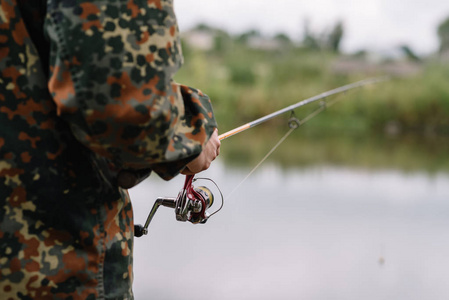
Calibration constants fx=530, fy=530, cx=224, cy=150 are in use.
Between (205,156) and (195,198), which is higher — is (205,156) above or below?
above

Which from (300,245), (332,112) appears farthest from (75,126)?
(332,112)

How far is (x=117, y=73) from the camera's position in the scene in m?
0.56

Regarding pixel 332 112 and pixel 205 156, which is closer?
pixel 205 156

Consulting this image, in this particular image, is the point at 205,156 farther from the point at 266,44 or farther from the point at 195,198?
the point at 266,44

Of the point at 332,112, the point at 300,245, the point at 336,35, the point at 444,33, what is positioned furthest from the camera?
the point at 444,33

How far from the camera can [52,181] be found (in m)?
0.60

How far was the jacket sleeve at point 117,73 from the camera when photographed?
548mm

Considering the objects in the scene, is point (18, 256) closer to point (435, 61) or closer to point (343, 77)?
point (343, 77)

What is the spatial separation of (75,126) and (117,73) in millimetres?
75

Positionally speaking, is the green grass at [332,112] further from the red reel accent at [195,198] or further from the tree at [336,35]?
the tree at [336,35]

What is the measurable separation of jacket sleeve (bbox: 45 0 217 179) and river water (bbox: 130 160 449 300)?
2.93 metres

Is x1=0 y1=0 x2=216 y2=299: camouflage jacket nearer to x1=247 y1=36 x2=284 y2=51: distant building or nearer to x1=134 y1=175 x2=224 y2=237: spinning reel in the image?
x1=134 y1=175 x2=224 y2=237: spinning reel

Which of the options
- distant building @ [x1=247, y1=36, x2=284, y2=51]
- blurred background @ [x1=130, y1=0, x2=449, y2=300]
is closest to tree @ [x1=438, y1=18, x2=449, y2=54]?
distant building @ [x1=247, y1=36, x2=284, y2=51]

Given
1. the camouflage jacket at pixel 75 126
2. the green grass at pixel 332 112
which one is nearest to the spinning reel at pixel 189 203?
the camouflage jacket at pixel 75 126
